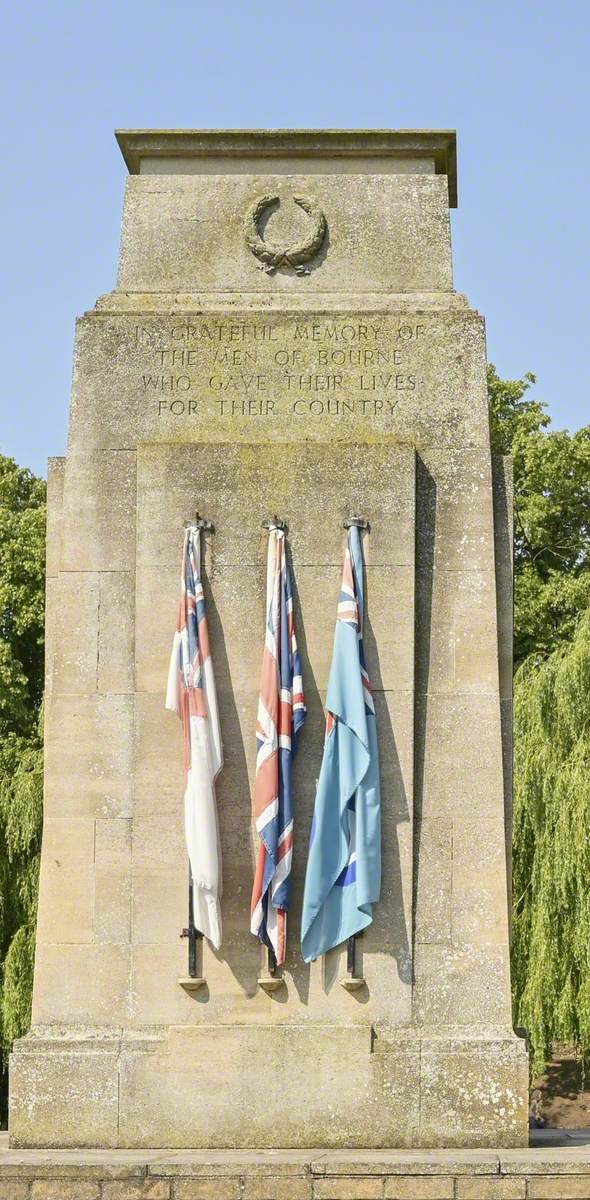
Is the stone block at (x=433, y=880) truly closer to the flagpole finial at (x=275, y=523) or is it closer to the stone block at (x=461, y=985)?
the stone block at (x=461, y=985)

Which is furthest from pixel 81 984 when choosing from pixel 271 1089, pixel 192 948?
pixel 271 1089

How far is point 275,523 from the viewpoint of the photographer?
13211mm

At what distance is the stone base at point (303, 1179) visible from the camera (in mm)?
11359

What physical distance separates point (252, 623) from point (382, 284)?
2788mm

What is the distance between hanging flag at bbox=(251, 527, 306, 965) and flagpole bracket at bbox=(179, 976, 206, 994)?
52 centimetres

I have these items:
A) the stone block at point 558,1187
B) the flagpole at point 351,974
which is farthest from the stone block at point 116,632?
the stone block at point 558,1187

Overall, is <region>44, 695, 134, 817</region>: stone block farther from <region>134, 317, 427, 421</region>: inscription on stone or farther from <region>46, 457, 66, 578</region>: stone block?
<region>134, 317, 427, 421</region>: inscription on stone

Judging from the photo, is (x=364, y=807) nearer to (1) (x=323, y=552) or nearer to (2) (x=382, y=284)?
(1) (x=323, y=552)

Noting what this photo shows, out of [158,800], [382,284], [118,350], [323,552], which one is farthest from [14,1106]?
[382,284]

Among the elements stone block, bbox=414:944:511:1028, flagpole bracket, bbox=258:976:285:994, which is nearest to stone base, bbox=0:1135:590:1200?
stone block, bbox=414:944:511:1028

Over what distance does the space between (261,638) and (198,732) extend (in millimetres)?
835

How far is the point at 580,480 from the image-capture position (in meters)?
38.0

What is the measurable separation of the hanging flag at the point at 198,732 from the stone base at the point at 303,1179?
1.77 m

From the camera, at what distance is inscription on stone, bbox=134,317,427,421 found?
1357cm
